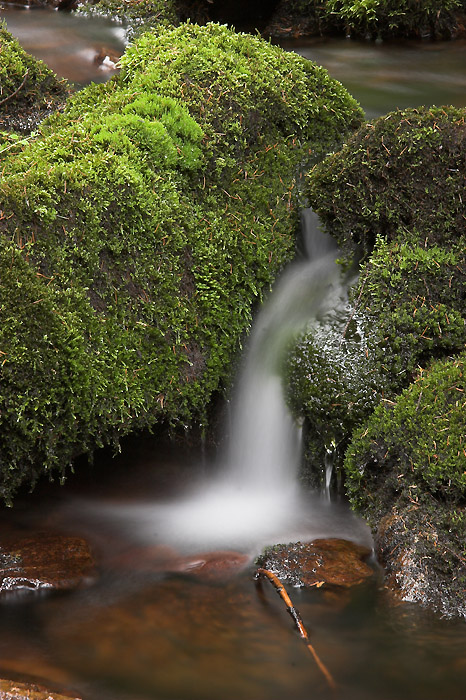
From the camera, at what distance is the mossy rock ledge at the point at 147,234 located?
3.80 m

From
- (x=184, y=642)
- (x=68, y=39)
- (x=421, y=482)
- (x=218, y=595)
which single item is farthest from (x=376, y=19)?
(x=184, y=642)

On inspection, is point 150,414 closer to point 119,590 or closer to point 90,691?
point 119,590

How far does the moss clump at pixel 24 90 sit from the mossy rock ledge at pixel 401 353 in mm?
2575

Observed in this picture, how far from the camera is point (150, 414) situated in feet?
13.9

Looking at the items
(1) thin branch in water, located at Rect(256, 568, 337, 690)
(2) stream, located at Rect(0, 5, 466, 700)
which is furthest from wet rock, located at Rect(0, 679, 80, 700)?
(1) thin branch in water, located at Rect(256, 568, 337, 690)

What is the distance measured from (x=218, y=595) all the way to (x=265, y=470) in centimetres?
118

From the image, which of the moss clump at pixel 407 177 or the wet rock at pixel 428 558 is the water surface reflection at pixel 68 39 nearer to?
the moss clump at pixel 407 177

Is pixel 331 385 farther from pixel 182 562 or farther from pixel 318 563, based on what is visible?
pixel 182 562

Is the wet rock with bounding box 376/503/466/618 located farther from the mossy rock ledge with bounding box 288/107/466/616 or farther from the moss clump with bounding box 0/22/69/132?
the moss clump with bounding box 0/22/69/132

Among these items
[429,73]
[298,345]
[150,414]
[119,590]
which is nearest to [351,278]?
[298,345]

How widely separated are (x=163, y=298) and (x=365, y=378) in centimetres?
129

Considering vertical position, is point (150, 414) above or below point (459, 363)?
below

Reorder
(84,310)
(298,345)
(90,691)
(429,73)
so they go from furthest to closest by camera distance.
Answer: (429,73) < (298,345) < (84,310) < (90,691)

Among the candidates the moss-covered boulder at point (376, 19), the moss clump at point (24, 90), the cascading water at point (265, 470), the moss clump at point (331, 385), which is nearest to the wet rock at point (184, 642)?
the cascading water at point (265, 470)
